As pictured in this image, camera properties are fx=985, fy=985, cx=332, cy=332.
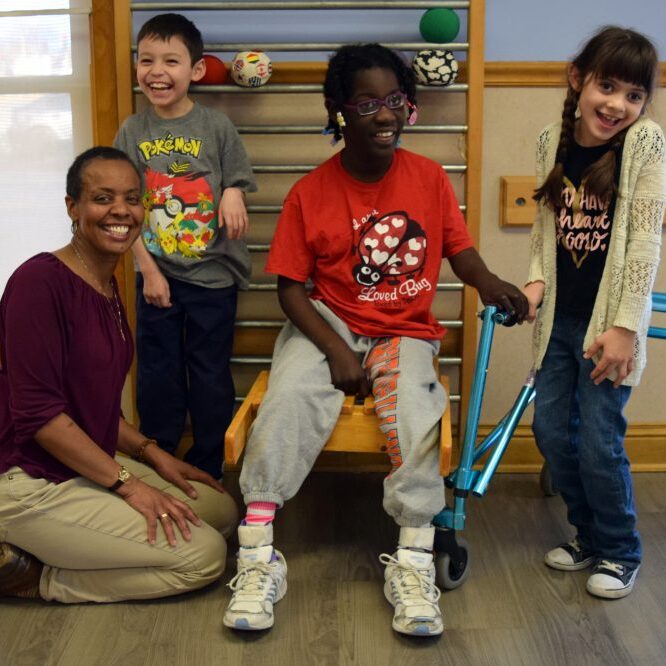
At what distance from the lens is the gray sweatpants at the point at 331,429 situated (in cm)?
203

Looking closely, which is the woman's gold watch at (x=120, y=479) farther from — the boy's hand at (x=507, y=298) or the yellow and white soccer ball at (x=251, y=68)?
the yellow and white soccer ball at (x=251, y=68)

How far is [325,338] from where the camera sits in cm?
220

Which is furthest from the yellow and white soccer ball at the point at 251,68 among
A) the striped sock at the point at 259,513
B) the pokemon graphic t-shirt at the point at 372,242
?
the striped sock at the point at 259,513

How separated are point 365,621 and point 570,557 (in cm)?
52

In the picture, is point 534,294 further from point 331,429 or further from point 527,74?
point 527,74

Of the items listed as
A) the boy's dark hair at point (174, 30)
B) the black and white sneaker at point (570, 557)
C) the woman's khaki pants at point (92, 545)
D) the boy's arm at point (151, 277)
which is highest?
the boy's dark hair at point (174, 30)

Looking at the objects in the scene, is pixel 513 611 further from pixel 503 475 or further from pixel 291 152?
pixel 291 152

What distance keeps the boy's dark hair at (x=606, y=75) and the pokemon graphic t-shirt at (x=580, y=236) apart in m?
0.02

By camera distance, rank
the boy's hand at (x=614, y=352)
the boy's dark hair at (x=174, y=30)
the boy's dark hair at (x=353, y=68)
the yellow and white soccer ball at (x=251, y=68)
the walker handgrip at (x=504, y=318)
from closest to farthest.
Answer: the boy's hand at (x=614, y=352) < the walker handgrip at (x=504, y=318) < the boy's dark hair at (x=353, y=68) < the boy's dark hair at (x=174, y=30) < the yellow and white soccer ball at (x=251, y=68)

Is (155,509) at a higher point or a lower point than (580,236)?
lower

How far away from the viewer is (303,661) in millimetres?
1841

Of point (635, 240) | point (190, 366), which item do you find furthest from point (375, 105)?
point (190, 366)

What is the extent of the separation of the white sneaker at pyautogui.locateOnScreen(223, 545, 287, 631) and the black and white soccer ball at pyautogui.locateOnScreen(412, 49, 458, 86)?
3.95 feet

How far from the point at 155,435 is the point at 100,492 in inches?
21.9
